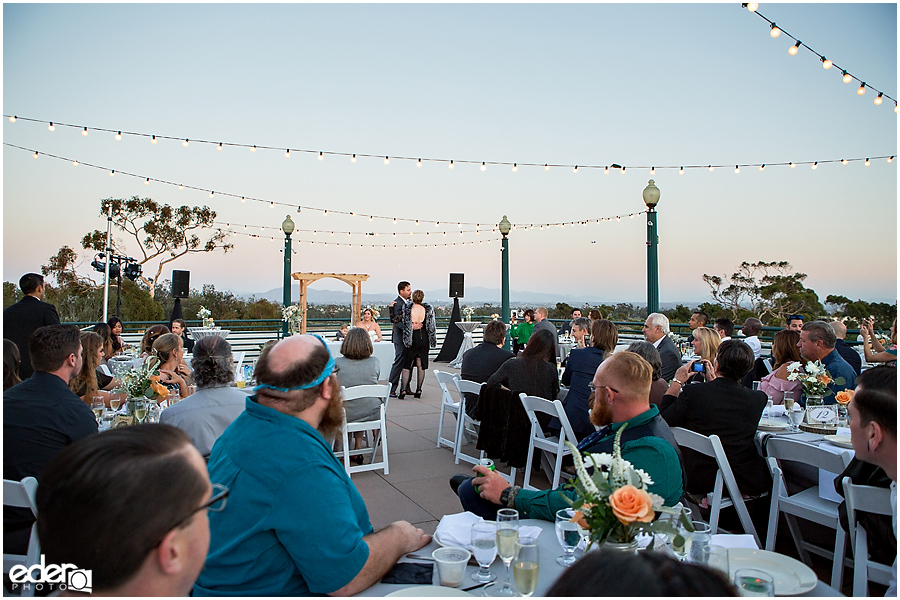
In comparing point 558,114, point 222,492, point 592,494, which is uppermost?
point 558,114

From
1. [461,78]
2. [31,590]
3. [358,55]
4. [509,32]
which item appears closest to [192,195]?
[358,55]

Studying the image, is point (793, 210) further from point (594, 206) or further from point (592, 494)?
point (592, 494)

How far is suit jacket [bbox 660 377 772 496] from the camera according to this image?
10.6ft

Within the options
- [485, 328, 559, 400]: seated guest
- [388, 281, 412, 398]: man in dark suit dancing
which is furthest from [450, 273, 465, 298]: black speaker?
[485, 328, 559, 400]: seated guest

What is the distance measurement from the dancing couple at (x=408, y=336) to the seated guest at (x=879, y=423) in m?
6.69

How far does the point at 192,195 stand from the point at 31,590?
11.0 meters

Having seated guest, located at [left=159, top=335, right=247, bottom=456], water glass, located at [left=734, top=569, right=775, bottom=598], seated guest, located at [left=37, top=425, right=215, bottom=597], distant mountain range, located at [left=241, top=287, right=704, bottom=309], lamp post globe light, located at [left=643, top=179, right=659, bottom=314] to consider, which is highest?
lamp post globe light, located at [left=643, top=179, right=659, bottom=314]

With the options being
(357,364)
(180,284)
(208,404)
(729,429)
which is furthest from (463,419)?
(180,284)

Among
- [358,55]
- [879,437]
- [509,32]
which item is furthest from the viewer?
[358,55]

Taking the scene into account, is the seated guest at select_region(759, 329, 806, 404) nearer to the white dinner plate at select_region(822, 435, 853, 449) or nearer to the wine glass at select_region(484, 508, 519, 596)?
the white dinner plate at select_region(822, 435, 853, 449)

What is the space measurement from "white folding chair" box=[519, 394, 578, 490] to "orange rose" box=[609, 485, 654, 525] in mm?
2495

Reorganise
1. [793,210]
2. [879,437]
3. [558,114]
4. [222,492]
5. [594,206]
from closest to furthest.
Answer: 1. [222,492]
2. [879,437]
3. [558,114]
4. [793,210]
5. [594,206]

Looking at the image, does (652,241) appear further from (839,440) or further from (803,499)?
(803,499)

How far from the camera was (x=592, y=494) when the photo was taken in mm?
1402
